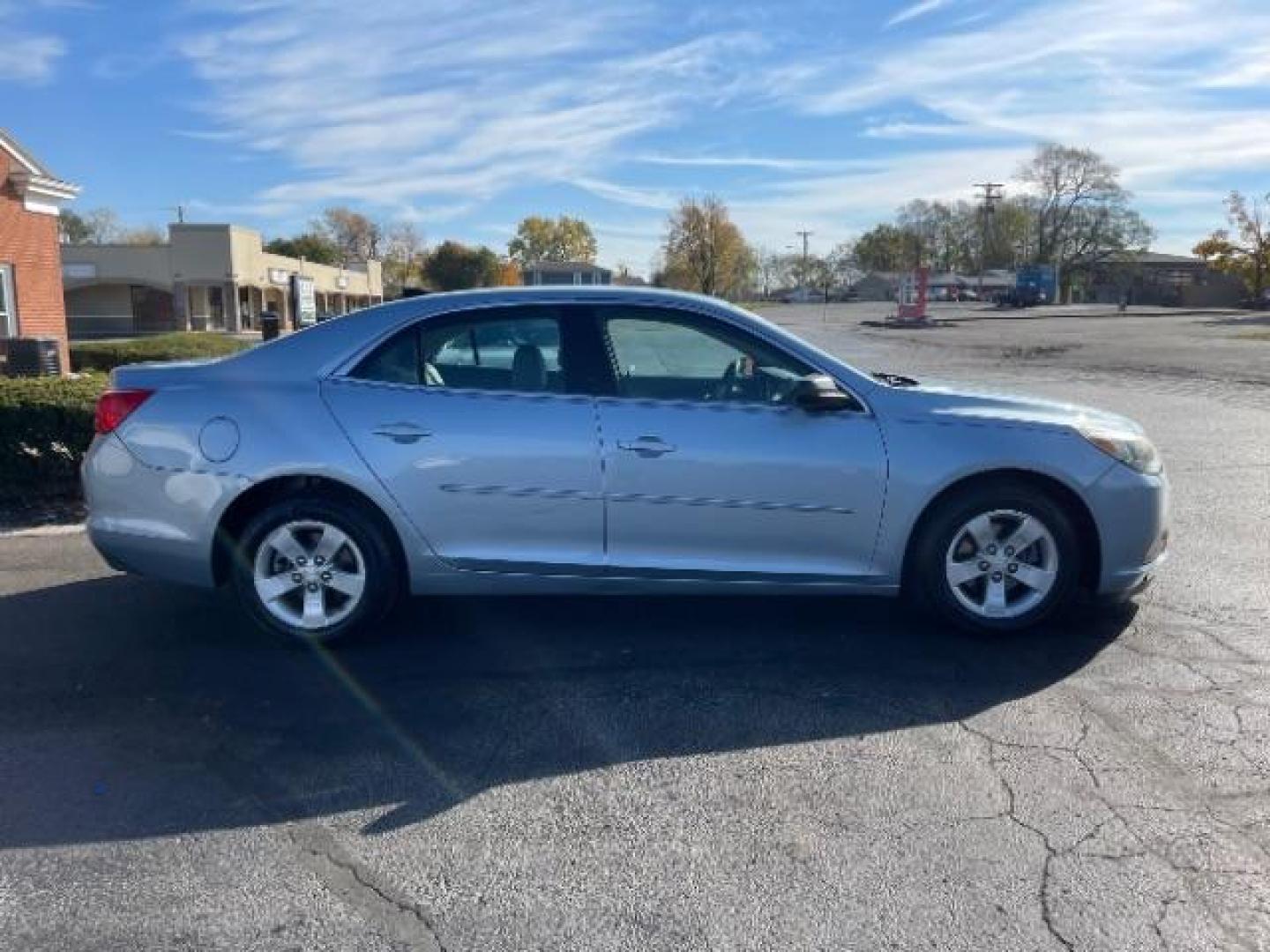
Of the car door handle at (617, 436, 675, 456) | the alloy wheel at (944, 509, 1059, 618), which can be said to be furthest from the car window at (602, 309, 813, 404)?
the alloy wheel at (944, 509, 1059, 618)

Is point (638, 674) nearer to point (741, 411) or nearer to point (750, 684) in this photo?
point (750, 684)

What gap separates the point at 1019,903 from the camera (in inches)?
104

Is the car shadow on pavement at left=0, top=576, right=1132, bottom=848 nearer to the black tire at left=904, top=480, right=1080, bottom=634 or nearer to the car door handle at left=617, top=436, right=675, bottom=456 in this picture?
the black tire at left=904, top=480, right=1080, bottom=634

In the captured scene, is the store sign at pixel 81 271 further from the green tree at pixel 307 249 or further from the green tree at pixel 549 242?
the green tree at pixel 549 242

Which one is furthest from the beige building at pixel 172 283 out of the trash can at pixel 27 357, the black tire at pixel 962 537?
the black tire at pixel 962 537

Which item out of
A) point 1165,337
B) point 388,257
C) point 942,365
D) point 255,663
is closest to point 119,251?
point 942,365

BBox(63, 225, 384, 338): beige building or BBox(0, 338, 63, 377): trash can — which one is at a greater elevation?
BBox(63, 225, 384, 338): beige building

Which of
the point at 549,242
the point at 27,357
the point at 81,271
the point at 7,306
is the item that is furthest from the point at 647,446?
the point at 549,242

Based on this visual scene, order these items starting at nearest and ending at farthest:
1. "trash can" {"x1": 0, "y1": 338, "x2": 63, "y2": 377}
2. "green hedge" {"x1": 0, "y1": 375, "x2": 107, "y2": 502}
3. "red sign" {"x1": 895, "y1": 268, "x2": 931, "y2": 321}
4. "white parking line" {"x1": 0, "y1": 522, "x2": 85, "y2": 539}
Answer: "white parking line" {"x1": 0, "y1": 522, "x2": 85, "y2": 539}
"green hedge" {"x1": 0, "y1": 375, "x2": 107, "y2": 502}
"trash can" {"x1": 0, "y1": 338, "x2": 63, "y2": 377}
"red sign" {"x1": 895, "y1": 268, "x2": 931, "y2": 321}

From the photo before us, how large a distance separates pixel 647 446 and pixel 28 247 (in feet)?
64.0

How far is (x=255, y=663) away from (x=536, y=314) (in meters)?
2.02

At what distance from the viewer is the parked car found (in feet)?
14.2

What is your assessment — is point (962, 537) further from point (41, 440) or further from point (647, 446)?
point (41, 440)

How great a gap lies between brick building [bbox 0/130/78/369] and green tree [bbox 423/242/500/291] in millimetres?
55483
